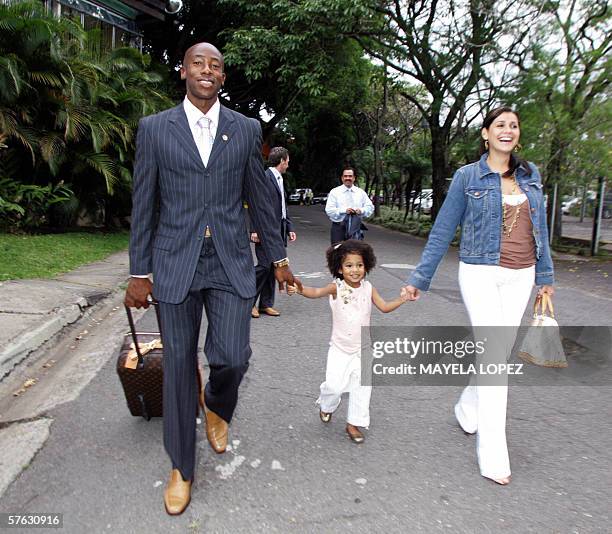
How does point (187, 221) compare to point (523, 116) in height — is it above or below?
below

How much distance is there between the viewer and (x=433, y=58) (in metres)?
16.4

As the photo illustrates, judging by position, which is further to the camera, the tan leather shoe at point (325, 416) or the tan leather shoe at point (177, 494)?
the tan leather shoe at point (325, 416)

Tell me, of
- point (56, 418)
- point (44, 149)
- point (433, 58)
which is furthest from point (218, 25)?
point (56, 418)

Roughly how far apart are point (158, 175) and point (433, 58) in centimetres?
1555

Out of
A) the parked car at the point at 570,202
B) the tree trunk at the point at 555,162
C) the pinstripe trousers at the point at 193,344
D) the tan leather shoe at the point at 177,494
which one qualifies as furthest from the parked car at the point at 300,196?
the tan leather shoe at the point at 177,494

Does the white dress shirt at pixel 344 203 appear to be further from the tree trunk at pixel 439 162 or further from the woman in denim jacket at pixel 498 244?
the tree trunk at pixel 439 162

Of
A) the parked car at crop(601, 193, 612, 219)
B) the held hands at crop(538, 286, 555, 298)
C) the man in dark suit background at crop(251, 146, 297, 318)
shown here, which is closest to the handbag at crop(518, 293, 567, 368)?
the held hands at crop(538, 286, 555, 298)

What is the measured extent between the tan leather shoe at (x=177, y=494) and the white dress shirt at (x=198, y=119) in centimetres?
151

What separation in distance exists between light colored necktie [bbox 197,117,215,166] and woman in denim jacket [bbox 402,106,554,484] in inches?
53.9

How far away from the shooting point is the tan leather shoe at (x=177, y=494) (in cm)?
254

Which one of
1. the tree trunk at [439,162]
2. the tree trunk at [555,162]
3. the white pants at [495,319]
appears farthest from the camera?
the tree trunk at [439,162]

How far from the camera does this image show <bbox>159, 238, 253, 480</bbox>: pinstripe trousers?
8.64ft

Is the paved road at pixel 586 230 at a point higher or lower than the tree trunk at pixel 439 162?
lower

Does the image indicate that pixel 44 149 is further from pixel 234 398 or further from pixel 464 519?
pixel 464 519
